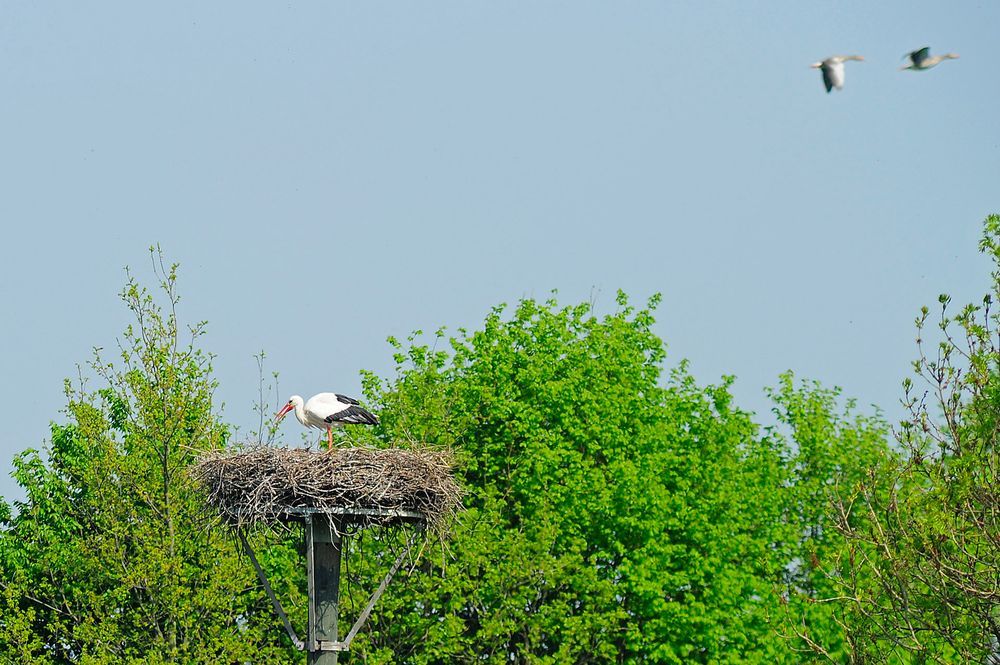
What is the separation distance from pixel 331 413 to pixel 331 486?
2086 mm

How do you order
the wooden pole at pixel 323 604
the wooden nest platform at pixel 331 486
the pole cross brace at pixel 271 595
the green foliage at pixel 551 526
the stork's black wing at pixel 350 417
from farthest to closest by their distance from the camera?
the green foliage at pixel 551 526, the stork's black wing at pixel 350 417, the wooden pole at pixel 323 604, the pole cross brace at pixel 271 595, the wooden nest platform at pixel 331 486

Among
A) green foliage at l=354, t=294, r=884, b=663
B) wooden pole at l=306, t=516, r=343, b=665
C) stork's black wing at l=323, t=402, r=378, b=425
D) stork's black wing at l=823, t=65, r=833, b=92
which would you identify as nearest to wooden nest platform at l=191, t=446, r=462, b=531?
wooden pole at l=306, t=516, r=343, b=665

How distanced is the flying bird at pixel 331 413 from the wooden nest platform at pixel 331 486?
1.19 meters

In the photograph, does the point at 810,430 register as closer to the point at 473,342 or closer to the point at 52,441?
the point at 473,342

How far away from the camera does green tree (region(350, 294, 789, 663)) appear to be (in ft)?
96.9

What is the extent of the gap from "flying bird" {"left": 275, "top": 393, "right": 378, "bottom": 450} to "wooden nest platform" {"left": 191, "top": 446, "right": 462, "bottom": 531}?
1191mm

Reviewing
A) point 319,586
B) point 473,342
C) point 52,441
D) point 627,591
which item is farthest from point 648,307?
point 319,586

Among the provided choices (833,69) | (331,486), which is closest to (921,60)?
(833,69)

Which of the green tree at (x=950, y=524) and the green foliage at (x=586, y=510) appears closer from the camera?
the green tree at (x=950, y=524)

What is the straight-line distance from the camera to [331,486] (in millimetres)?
16469

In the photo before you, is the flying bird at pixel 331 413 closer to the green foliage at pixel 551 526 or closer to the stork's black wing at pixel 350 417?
the stork's black wing at pixel 350 417

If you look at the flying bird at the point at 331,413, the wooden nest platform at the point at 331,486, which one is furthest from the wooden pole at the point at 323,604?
the flying bird at the point at 331,413

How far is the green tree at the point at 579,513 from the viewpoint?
96.9 ft

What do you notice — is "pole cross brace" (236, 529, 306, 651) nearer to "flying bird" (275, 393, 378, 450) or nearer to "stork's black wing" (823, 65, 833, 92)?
"flying bird" (275, 393, 378, 450)
